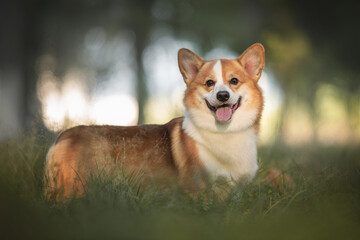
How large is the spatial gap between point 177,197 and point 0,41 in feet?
23.7

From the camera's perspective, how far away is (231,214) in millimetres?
2299

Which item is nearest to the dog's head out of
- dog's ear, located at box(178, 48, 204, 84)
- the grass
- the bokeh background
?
dog's ear, located at box(178, 48, 204, 84)

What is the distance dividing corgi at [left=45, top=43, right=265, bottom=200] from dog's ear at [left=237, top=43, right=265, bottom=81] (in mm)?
15

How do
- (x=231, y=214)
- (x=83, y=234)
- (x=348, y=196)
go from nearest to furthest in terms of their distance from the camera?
(x=83, y=234) < (x=231, y=214) < (x=348, y=196)

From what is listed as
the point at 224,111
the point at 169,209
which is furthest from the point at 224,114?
the point at 169,209

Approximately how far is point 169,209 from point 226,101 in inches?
42.1

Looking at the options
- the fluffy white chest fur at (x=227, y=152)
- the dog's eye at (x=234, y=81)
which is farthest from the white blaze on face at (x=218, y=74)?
the fluffy white chest fur at (x=227, y=152)

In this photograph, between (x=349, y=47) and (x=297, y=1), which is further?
(x=297, y=1)

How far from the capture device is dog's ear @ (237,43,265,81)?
3186mm

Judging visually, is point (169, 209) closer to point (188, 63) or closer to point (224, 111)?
point (224, 111)

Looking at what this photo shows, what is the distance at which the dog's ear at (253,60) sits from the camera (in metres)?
3.19

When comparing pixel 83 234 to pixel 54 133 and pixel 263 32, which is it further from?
pixel 263 32

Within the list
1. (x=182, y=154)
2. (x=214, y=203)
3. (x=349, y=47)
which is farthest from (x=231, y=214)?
(x=349, y=47)

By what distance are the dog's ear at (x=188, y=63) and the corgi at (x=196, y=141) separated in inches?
5.3
